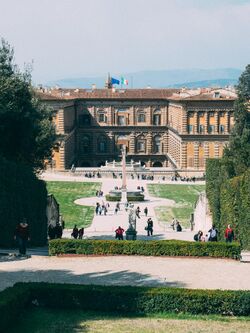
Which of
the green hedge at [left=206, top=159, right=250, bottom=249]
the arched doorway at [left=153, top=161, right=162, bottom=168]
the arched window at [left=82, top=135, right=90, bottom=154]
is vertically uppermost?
the arched window at [left=82, top=135, right=90, bottom=154]

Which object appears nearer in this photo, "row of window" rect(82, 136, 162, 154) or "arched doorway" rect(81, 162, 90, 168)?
"arched doorway" rect(81, 162, 90, 168)

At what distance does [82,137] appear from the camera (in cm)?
10075

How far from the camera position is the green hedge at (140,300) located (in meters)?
17.2

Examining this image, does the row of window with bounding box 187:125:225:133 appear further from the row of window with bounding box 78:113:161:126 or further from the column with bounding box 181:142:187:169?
the row of window with bounding box 78:113:161:126

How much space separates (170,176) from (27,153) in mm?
50285

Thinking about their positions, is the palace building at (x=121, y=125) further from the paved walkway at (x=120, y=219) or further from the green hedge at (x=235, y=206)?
the green hedge at (x=235, y=206)

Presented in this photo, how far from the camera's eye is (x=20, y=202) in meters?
27.8

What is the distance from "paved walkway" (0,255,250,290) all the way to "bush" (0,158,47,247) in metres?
3.29

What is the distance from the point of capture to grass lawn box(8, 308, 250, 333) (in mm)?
15945

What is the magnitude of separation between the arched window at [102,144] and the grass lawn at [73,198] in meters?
29.9

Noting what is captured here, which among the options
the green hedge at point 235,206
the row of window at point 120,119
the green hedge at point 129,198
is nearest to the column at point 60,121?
the row of window at point 120,119

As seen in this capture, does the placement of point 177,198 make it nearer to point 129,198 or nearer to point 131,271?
point 129,198

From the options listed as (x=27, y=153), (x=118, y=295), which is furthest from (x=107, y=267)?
(x=27, y=153)

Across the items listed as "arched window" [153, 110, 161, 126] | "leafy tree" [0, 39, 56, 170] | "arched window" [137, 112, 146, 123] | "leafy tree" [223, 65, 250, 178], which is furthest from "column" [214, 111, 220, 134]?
"leafy tree" [0, 39, 56, 170]
